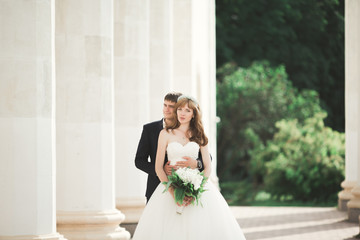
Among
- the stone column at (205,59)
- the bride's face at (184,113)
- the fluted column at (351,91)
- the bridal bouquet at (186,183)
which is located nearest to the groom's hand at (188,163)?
the bridal bouquet at (186,183)

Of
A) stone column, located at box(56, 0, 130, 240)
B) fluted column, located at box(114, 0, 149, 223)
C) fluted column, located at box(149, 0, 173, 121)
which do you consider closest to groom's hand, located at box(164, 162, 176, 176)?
stone column, located at box(56, 0, 130, 240)

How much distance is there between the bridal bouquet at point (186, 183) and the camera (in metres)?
12.8

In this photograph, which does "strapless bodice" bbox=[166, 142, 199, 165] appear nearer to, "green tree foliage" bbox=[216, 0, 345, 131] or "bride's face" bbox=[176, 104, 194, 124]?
"bride's face" bbox=[176, 104, 194, 124]

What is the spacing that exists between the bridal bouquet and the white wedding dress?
0.23m

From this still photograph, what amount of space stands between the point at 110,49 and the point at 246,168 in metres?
44.4

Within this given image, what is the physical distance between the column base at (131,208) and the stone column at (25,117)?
27.4 ft

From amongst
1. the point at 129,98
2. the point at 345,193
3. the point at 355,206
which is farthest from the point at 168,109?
the point at 345,193

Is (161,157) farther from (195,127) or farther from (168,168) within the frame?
(195,127)

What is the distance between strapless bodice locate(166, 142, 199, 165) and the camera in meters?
13.2

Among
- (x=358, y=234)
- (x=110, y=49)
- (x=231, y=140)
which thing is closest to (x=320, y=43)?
(x=231, y=140)

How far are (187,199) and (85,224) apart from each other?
5.89 meters

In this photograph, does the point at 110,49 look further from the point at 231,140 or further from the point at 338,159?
the point at 231,140

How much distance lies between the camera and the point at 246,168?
62.2 m

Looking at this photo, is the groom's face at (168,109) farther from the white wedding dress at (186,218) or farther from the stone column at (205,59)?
the stone column at (205,59)
